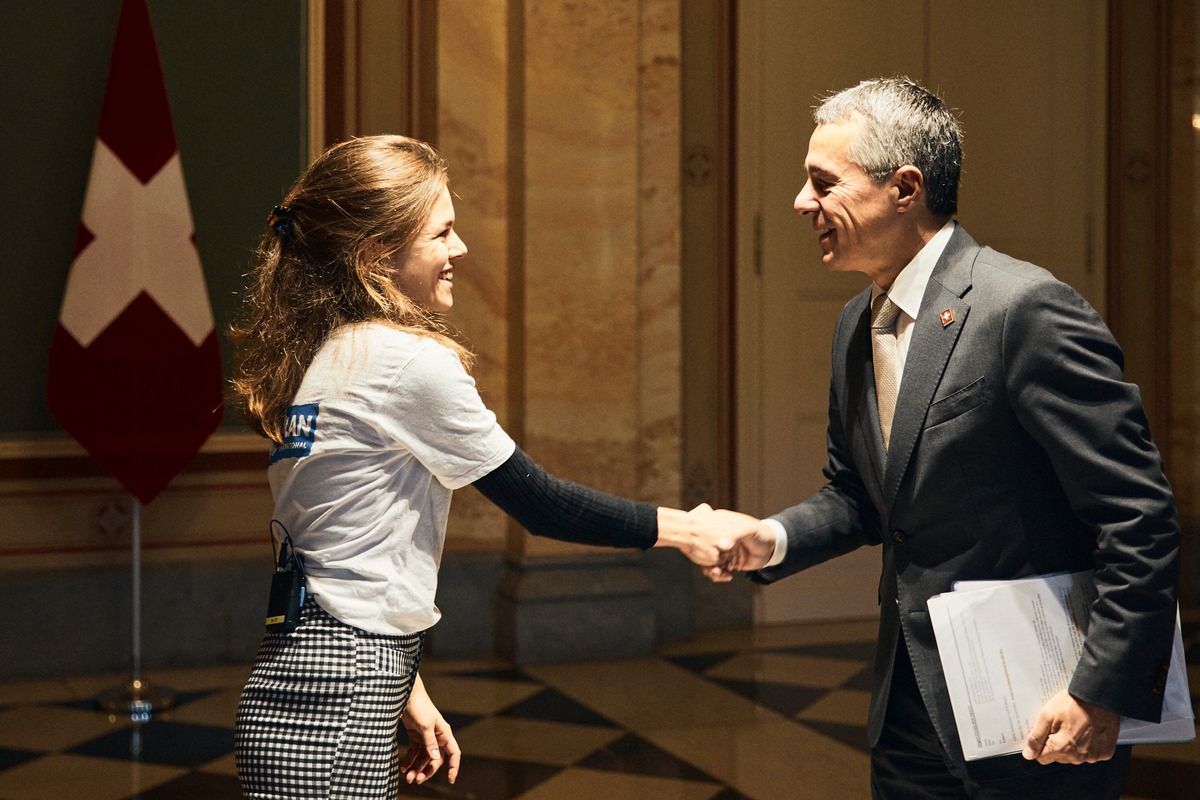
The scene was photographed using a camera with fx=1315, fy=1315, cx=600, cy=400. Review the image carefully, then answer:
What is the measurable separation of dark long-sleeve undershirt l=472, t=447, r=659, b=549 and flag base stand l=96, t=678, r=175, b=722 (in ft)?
8.68

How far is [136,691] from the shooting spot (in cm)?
410

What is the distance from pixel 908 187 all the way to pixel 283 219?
2.77 feet

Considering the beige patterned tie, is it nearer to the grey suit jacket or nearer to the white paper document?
the grey suit jacket

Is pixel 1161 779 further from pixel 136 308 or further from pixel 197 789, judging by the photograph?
pixel 136 308

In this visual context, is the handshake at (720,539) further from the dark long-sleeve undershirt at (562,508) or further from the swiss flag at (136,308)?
the swiss flag at (136,308)

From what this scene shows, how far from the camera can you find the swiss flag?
162 inches

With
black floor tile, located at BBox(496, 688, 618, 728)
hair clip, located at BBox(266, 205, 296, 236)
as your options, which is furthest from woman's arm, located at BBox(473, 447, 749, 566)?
black floor tile, located at BBox(496, 688, 618, 728)

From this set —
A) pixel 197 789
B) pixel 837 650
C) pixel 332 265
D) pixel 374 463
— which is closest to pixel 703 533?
pixel 374 463

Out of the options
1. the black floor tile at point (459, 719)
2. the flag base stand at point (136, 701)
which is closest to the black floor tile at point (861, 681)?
the black floor tile at point (459, 719)

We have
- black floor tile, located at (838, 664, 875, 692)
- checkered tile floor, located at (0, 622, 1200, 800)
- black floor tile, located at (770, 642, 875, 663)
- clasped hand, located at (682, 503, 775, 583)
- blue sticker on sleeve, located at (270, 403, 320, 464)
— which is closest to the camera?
blue sticker on sleeve, located at (270, 403, 320, 464)

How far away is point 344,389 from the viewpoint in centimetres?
161

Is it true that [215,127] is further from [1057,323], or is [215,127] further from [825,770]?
[1057,323]

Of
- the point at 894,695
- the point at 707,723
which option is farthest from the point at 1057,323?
the point at 707,723

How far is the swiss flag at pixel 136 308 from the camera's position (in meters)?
4.12
